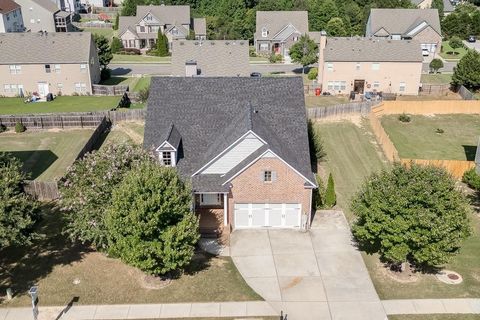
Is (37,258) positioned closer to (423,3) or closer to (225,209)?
(225,209)

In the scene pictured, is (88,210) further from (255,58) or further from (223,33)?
(223,33)

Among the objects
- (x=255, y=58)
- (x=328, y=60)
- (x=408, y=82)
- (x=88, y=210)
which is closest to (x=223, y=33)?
(x=255, y=58)

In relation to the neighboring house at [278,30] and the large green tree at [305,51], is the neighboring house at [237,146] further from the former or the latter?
the neighboring house at [278,30]

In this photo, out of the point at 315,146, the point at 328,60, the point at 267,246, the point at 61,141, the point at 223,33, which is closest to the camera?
the point at 267,246

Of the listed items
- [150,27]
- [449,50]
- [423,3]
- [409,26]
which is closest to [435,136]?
[409,26]

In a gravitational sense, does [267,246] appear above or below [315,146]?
below

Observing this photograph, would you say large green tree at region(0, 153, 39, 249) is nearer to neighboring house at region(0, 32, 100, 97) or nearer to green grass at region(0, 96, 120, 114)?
green grass at region(0, 96, 120, 114)
